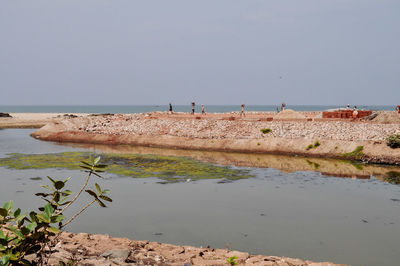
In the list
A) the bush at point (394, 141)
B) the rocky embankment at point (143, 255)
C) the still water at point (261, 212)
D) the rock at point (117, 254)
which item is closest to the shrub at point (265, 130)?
the bush at point (394, 141)

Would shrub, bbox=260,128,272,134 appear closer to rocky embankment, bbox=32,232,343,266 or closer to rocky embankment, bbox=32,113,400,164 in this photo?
rocky embankment, bbox=32,113,400,164

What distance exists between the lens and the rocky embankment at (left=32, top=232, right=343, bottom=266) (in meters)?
9.19

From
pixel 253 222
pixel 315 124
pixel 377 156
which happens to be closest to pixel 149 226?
pixel 253 222

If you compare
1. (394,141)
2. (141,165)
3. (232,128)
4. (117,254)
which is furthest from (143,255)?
(232,128)

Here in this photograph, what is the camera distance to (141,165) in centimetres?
2838

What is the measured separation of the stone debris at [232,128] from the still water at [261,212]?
11368 mm

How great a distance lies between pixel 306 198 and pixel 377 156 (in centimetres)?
1507

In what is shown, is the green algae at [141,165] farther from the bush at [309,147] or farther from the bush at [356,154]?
the bush at [356,154]

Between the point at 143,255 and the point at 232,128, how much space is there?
34.1 m

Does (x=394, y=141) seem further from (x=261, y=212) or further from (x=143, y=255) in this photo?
(x=143, y=255)

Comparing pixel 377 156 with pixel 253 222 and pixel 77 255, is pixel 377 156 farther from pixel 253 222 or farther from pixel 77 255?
pixel 77 255

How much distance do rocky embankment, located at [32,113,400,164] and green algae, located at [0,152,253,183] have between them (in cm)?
823

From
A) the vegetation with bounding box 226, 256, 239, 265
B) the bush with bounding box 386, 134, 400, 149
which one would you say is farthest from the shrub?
the vegetation with bounding box 226, 256, 239, 265

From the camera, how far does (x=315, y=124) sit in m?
41.2
